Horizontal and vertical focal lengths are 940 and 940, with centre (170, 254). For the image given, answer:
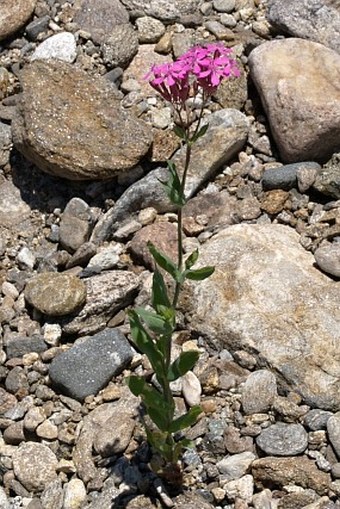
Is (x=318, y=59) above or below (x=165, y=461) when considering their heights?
above

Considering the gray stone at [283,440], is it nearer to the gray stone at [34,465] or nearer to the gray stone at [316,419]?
the gray stone at [316,419]

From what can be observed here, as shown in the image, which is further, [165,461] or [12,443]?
[12,443]

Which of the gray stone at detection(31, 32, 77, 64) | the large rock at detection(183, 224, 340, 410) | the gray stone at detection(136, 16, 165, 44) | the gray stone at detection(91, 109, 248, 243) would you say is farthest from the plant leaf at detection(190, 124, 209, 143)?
the gray stone at detection(136, 16, 165, 44)

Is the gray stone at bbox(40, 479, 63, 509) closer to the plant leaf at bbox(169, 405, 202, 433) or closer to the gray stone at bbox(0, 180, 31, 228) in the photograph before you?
the plant leaf at bbox(169, 405, 202, 433)

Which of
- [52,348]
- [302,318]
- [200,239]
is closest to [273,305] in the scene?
[302,318]

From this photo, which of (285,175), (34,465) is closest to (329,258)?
(285,175)

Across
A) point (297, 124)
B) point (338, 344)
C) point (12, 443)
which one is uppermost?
point (297, 124)

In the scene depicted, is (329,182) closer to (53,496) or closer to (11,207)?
(11,207)

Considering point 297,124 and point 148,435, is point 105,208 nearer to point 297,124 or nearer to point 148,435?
point 297,124
